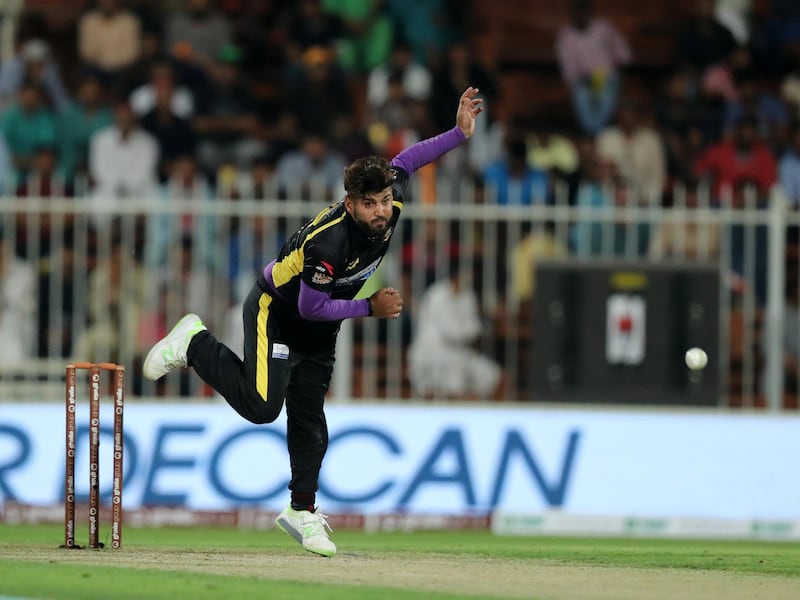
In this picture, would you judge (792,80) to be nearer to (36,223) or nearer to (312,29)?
(312,29)

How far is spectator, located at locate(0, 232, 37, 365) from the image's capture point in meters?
15.0

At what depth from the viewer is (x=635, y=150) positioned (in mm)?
17859

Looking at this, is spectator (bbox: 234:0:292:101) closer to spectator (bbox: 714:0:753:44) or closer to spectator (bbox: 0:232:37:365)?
spectator (bbox: 714:0:753:44)

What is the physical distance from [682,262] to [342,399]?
9.92ft

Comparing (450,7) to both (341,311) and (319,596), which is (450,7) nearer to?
(341,311)

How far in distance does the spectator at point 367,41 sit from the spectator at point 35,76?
3020mm

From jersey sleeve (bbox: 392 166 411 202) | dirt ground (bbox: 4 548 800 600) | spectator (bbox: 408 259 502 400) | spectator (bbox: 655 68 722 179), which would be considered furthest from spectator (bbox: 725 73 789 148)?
dirt ground (bbox: 4 548 800 600)

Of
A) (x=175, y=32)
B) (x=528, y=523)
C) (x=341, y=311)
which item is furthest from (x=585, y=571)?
(x=175, y=32)

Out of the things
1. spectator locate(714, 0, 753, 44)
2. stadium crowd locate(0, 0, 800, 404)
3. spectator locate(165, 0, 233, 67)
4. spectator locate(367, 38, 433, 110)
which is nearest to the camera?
stadium crowd locate(0, 0, 800, 404)

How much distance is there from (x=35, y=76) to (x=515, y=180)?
5186 millimetres

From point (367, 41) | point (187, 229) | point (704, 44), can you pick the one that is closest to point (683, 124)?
point (704, 44)

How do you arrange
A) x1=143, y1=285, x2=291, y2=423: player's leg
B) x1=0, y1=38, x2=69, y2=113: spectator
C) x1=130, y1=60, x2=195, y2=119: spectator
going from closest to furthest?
x1=143, y1=285, x2=291, y2=423: player's leg, x1=130, y1=60, x2=195, y2=119: spectator, x1=0, y1=38, x2=69, y2=113: spectator

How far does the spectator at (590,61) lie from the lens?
18891 millimetres

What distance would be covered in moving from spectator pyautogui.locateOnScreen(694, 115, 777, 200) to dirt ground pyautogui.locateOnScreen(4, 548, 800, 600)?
7.86 meters
